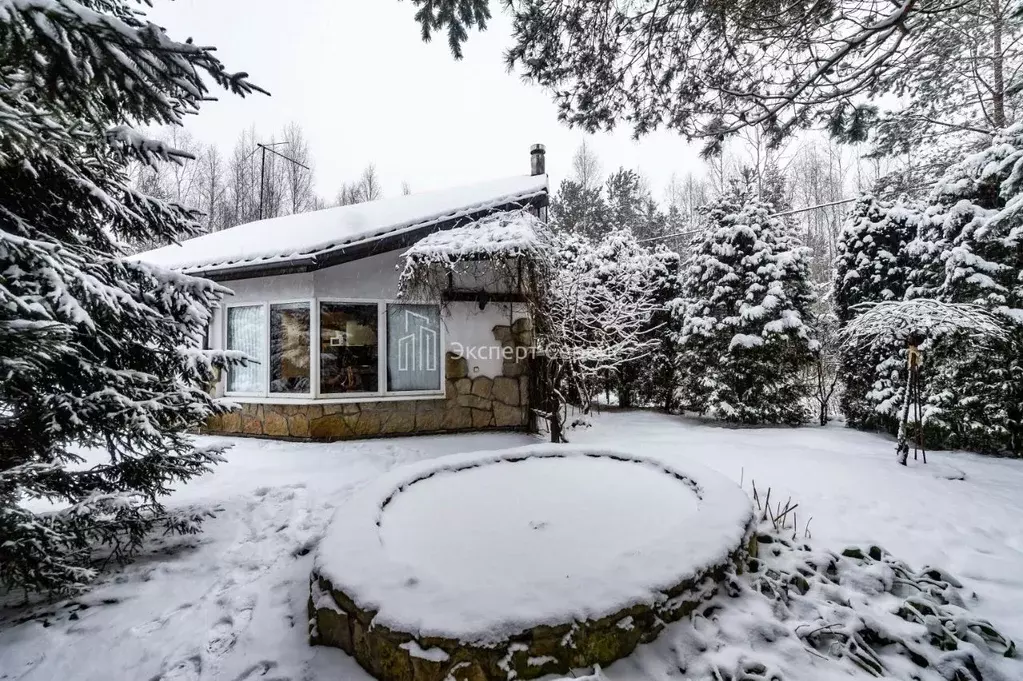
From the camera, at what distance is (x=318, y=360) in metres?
6.05

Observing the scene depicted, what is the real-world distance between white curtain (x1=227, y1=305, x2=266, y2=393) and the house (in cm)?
2

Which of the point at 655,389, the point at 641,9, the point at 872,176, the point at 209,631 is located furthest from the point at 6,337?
the point at 872,176

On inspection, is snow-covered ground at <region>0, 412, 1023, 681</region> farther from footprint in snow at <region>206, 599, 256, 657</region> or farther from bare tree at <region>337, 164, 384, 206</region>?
bare tree at <region>337, 164, 384, 206</region>

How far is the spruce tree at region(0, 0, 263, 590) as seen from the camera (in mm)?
1354

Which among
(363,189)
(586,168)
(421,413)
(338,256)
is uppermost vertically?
(363,189)

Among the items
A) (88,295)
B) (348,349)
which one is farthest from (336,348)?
(88,295)

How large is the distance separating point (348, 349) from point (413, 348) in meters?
0.90

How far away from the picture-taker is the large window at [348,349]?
612 cm

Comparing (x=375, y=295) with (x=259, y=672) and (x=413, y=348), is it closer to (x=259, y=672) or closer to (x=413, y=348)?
(x=413, y=348)

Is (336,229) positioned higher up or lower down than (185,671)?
higher up

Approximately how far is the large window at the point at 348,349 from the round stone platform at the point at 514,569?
2.98 metres

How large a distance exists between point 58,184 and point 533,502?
373 cm

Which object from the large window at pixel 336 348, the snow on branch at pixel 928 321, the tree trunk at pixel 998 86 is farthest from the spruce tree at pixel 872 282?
the large window at pixel 336 348

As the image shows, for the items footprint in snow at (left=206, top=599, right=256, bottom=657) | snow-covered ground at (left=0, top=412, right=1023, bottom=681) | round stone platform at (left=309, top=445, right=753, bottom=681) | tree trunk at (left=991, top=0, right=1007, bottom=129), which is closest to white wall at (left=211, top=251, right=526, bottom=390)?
snow-covered ground at (left=0, top=412, right=1023, bottom=681)
